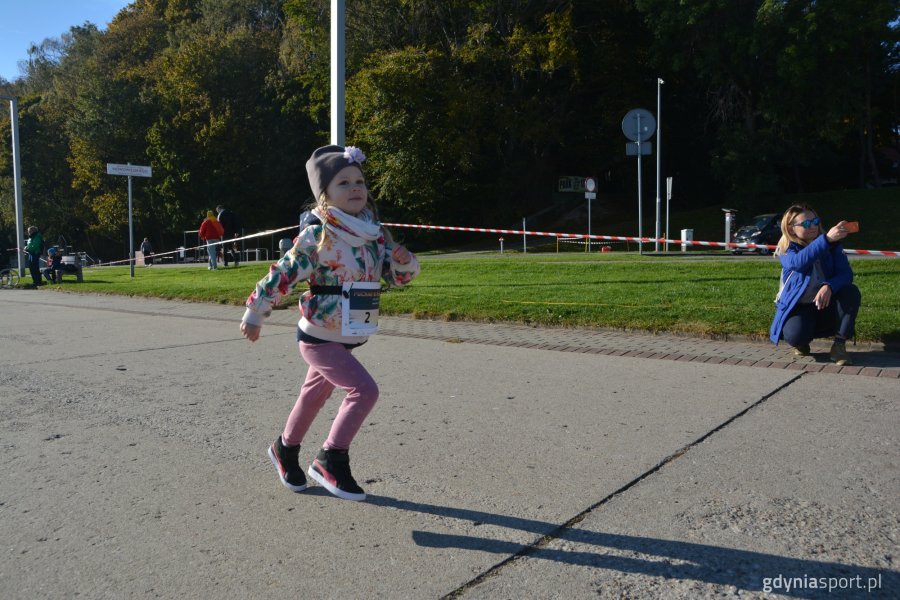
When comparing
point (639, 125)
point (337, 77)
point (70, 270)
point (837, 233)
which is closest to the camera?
point (837, 233)

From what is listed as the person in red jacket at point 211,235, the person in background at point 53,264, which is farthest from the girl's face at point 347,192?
the person in background at point 53,264

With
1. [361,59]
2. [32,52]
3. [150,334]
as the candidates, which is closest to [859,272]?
[150,334]

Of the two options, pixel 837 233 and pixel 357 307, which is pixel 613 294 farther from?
pixel 357 307

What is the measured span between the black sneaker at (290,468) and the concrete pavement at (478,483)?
0.17 ft

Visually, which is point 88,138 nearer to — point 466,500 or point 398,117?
point 398,117

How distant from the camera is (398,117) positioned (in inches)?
1415

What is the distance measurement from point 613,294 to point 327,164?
7718 millimetres

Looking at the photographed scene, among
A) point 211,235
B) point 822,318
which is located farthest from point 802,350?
point 211,235

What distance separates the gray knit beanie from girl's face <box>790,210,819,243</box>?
4.61m

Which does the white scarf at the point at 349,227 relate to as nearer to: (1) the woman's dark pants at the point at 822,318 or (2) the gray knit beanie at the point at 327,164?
(2) the gray knit beanie at the point at 327,164

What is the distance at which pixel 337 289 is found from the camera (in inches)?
147

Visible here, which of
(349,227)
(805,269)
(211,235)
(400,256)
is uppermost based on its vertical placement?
(211,235)

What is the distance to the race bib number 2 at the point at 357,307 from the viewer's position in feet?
12.2

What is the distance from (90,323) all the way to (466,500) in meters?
9.15
